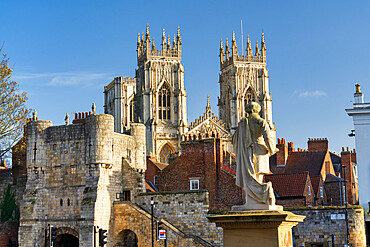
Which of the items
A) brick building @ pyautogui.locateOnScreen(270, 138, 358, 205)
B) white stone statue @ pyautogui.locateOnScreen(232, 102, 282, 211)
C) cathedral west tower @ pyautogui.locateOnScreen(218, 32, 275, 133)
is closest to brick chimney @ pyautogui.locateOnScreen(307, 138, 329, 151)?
brick building @ pyautogui.locateOnScreen(270, 138, 358, 205)

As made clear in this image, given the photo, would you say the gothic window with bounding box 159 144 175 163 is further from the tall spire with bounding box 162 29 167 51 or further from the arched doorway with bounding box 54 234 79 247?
the arched doorway with bounding box 54 234 79 247

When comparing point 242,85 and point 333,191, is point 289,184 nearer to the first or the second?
point 333,191

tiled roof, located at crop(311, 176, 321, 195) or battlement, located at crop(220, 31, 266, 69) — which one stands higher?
battlement, located at crop(220, 31, 266, 69)

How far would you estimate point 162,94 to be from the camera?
10056 cm

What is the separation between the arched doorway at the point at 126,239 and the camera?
38.2 meters

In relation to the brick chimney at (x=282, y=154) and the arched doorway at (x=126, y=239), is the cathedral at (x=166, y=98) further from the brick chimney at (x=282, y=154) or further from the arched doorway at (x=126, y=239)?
the arched doorway at (x=126, y=239)

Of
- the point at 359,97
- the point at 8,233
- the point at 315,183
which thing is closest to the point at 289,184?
the point at 315,183

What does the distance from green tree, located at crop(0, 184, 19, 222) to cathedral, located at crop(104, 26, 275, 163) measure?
166ft

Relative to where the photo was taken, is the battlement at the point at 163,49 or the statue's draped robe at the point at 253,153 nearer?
the statue's draped robe at the point at 253,153

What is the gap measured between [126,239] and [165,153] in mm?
57289

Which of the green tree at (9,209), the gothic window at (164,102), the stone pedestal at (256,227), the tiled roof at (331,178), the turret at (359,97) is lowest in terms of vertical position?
the stone pedestal at (256,227)

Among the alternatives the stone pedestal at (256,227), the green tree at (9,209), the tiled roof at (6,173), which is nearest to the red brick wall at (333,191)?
the green tree at (9,209)

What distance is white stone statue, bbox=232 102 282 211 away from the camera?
9.39 m

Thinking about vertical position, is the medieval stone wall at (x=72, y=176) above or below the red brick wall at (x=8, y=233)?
above
